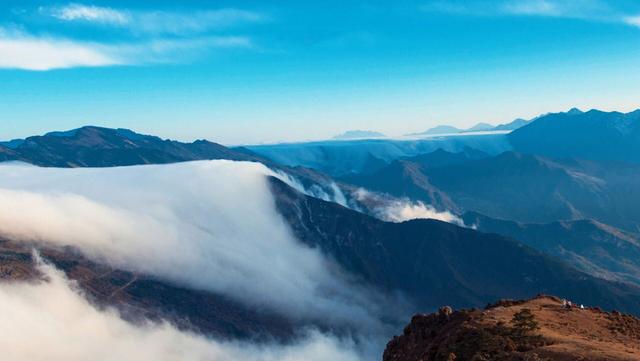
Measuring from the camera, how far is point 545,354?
71.8 meters

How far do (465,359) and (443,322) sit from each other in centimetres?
2061

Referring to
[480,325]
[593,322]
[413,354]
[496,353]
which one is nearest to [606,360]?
[496,353]

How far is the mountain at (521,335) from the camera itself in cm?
7381

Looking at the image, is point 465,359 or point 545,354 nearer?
point 545,354

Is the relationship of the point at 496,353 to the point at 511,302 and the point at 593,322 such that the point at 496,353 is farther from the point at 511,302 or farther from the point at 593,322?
the point at 511,302

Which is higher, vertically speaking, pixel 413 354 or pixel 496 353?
pixel 496 353

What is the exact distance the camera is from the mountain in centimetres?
7381

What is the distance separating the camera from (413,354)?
96062 millimetres

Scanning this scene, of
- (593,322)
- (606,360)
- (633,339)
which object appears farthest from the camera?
(593,322)

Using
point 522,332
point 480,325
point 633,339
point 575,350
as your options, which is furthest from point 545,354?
Answer: point 633,339

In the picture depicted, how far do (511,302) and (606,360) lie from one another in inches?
1679

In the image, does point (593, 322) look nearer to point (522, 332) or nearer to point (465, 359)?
point (522, 332)

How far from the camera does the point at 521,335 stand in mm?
80812

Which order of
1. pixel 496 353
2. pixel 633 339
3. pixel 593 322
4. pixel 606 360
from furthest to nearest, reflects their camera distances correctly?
1. pixel 593 322
2. pixel 633 339
3. pixel 496 353
4. pixel 606 360
